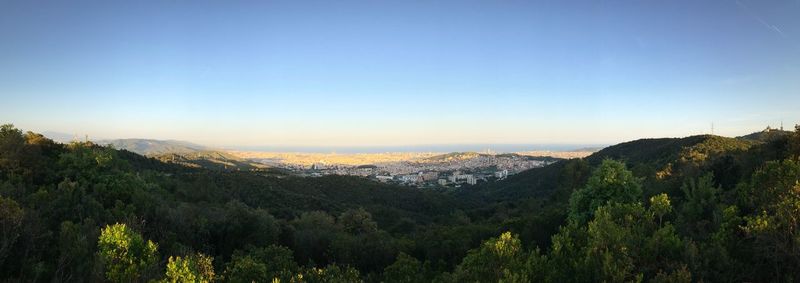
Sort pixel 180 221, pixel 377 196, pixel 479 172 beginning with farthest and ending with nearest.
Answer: pixel 479 172, pixel 377 196, pixel 180 221

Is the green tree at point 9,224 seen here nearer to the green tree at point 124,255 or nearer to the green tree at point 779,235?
the green tree at point 124,255

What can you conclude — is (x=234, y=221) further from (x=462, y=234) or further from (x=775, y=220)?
(x=775, y=220)

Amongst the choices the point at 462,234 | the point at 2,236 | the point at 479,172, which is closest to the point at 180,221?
the point at 2,236

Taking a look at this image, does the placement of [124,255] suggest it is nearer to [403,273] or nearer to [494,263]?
[403,273]

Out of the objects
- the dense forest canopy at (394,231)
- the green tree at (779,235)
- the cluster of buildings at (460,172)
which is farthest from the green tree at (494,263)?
the cluster of buildings at (460,172)

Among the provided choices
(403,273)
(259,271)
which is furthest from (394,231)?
(259,271)
